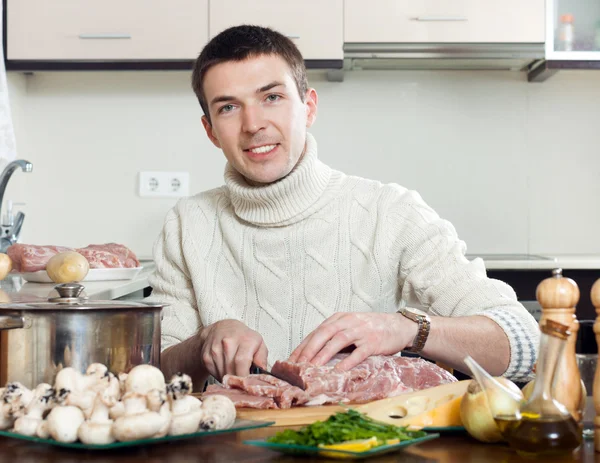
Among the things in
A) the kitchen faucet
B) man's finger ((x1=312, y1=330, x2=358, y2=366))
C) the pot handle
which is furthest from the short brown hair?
the kitchen faucet

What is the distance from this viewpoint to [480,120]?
3344mm

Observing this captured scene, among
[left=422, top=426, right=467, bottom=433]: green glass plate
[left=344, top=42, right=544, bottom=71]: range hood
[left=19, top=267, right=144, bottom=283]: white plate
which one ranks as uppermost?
[left=344, top=42, right=544, bottom=71]: range hood

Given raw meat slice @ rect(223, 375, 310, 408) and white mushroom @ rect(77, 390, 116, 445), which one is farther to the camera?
raw meat slice @ rect(223, 375, 310, 408)

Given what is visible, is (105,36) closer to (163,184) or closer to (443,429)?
(163,184)

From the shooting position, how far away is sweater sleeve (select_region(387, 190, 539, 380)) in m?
1.40

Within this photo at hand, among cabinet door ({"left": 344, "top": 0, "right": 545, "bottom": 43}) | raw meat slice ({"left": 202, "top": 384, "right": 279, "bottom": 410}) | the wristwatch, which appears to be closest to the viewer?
raw meat slice ({"left": 202, "top": 384, "right": 279, "bottom": 410})

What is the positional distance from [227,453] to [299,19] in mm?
2479

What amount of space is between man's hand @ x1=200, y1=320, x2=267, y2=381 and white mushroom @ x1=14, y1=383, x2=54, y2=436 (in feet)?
1.53

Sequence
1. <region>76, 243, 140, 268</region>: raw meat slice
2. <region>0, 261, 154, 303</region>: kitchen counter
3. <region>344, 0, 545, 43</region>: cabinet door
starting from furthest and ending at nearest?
<region>344, 0, 545, 43</region>: cabinet door, <region>76, 243, 140, 268</region>: raw meat slice, <region>0, 261, 154, 303</region>: kitchen counter

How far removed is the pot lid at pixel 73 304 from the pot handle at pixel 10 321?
0.04ft

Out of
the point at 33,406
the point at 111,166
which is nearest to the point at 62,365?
the point at 33,406

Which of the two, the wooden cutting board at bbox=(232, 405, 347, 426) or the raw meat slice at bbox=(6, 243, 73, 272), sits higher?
the raw meat slice at bbox=(6, 243, 73, 272)

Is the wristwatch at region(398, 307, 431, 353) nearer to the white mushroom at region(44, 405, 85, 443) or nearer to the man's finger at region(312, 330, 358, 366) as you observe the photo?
the man's finger at region(312, 330, 358, 366)

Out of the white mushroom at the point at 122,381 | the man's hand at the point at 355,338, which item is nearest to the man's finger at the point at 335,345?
the man's hand at the point at 355,338
